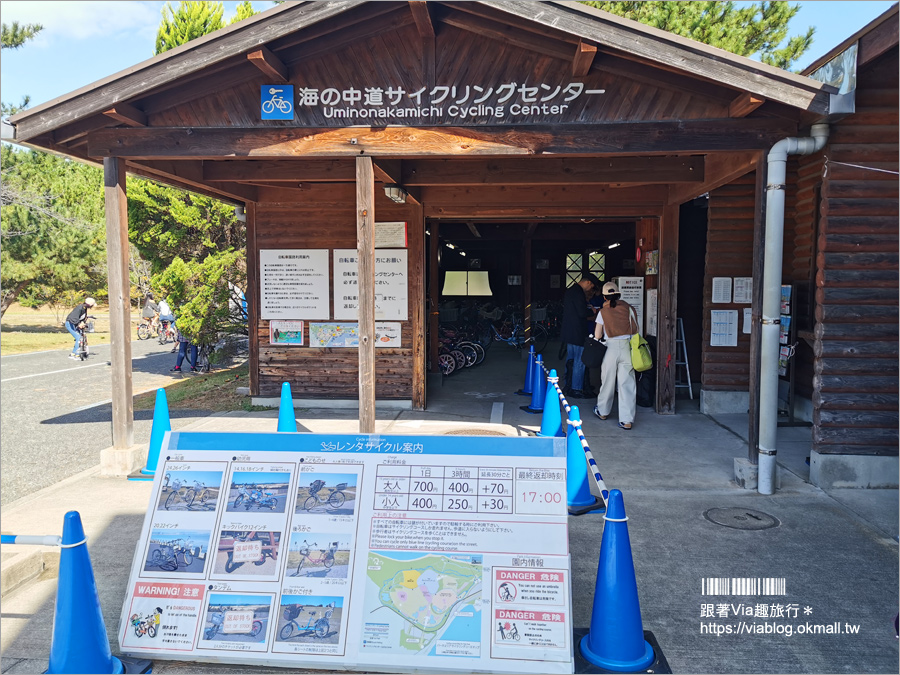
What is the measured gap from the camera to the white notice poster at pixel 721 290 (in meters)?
8.28

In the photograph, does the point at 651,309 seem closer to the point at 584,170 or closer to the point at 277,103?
the point at 584,170

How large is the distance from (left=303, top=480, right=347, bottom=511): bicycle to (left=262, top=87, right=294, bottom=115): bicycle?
379cm

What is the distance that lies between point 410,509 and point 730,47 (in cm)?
1362

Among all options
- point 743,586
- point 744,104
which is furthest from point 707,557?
point 744,104

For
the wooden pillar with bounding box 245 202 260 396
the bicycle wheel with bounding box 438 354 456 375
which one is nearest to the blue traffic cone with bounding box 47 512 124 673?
the wooden pillar with bounding box 245 202 260 396

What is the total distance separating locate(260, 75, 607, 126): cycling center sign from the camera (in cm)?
532

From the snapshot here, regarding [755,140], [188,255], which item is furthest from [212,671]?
[188,255]

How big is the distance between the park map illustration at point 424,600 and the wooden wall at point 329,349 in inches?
228

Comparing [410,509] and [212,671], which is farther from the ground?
[410,509]

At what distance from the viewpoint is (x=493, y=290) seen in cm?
2111

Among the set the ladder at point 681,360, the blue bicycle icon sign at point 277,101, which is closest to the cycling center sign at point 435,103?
the blue bicycle icon sign at point 277,101

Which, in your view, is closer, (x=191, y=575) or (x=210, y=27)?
(x=191, y=575)

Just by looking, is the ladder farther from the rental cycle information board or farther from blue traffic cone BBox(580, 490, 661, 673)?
the rental cycle information board

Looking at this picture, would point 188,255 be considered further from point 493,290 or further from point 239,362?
point 493,290
